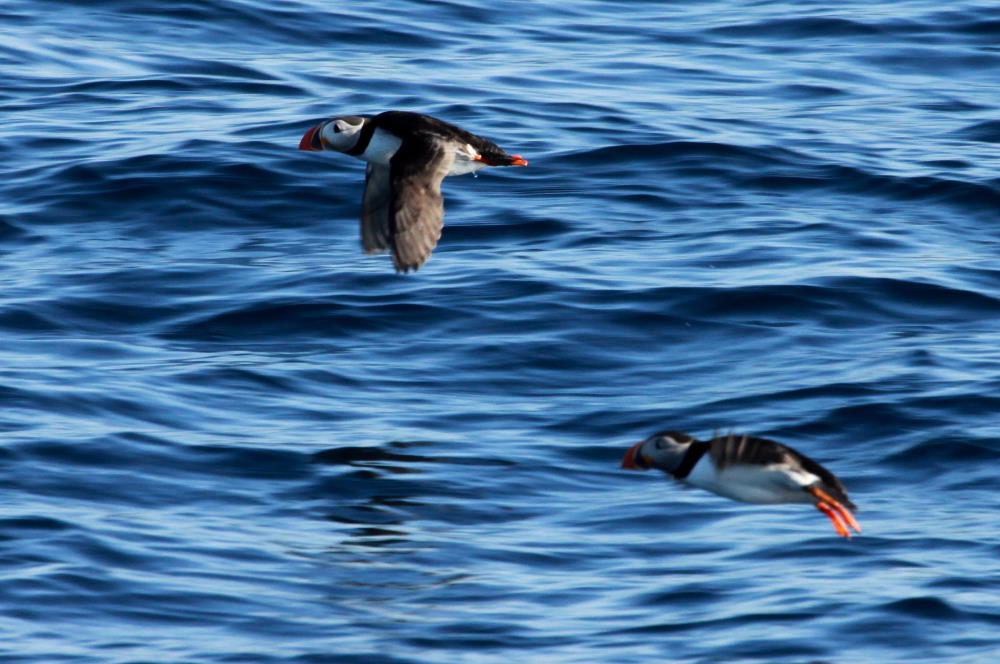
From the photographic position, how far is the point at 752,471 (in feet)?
23.4

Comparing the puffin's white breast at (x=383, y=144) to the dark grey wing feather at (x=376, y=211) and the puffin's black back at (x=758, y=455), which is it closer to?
the dark grey wing feather at (x=376, y=211)

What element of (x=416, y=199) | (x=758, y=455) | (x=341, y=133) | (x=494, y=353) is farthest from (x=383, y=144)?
(x=758, y=455)

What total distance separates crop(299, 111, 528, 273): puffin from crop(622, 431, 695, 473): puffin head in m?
1.87

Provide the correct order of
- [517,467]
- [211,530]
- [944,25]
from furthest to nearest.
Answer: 1. [944,25]
2. [517,467]
3. [211,530]

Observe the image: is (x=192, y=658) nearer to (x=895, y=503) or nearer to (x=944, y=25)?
(x=895, y=503)

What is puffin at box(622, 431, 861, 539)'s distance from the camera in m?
7.12

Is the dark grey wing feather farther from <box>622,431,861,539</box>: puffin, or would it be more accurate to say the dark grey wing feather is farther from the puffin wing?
<box>622,431,861,539</box>: puffin

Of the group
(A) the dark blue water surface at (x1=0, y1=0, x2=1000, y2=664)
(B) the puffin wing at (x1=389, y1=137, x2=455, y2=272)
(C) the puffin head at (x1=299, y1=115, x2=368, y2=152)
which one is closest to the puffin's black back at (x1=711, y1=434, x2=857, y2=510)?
(A) the dark blue water surface at (x1=0, y1=0, x2=1000, y2=664)

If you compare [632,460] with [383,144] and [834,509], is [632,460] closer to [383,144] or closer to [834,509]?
[834,509]

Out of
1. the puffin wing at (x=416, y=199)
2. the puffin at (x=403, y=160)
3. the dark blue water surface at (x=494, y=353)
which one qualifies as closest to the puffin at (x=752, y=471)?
the dark blue water surface at (x=494, y=353)

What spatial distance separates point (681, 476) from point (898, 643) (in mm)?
1263

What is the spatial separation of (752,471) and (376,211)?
360 centimetres

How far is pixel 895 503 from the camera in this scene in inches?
360

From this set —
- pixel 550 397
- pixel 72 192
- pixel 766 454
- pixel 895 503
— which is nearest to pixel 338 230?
pixel 72 192
